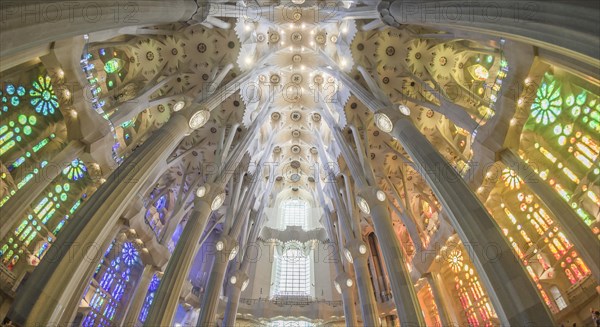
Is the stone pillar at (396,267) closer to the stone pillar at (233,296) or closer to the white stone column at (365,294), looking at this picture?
the white stone column at (365,294)

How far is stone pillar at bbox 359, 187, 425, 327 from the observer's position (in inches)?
516

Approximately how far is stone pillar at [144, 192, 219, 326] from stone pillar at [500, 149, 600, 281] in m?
13.4

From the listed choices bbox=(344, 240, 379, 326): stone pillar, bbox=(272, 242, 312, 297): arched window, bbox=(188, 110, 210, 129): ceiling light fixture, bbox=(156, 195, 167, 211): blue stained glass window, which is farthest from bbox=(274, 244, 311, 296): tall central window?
bbox=(188, 110, 210, 129): ceiling light fixture

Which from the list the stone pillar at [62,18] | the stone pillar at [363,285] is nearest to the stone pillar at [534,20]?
the stone pillar at [62,18]

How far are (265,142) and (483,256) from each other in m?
19.8

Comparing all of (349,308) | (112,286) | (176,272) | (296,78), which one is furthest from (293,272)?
(176,272)

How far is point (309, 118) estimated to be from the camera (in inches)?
1077

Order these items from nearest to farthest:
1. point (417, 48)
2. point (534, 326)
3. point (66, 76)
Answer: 1. point (534, 326)
2. point (66, 76)
3. point (417, 48)

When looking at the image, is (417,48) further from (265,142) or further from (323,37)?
(265,142)

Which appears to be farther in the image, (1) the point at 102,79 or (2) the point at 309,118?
(2) the point at 309,118

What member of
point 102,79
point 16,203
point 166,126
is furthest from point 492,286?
point 102,79

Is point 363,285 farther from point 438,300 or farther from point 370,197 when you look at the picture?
point 370,197

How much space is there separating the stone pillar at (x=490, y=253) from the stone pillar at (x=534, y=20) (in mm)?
4476

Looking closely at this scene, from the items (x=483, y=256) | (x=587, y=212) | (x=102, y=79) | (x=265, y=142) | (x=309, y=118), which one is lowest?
(x=483, y=256)
